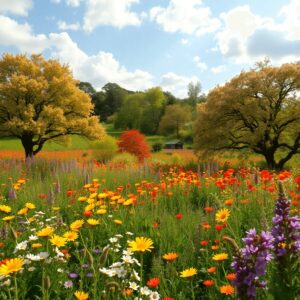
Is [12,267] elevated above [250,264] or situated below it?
below

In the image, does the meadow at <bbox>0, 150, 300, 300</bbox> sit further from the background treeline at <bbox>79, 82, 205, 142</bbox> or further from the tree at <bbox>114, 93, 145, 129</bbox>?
the tree at <bbox>114, 93, 145, 129</bbox>

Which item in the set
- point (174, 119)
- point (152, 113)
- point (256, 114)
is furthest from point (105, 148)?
point (152, 113)

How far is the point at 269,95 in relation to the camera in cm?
1847

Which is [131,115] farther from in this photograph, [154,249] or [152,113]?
[154,249]

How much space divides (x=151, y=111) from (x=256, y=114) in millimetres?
55009

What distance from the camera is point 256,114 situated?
59.3 feet

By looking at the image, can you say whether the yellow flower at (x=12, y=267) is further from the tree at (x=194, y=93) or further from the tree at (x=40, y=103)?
the tree at (x=194, y=93)

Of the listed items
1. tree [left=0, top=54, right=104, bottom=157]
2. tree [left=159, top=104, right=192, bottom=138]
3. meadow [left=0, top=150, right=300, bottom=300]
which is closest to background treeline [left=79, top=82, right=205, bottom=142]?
tree [left=159, top=104, right=192, bottom=138]

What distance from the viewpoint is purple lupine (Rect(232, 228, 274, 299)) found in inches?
59.1

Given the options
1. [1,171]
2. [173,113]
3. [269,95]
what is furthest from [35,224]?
[173,113]

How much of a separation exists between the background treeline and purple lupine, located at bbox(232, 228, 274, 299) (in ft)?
194

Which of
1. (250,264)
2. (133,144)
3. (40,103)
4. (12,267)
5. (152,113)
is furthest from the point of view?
(152,113)

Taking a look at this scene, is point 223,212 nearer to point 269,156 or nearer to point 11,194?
point 11,194

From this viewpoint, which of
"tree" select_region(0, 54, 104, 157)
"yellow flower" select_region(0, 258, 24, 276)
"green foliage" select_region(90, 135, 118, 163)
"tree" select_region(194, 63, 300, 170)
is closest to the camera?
"yellow flower" select_region(0, 258, 24, 276)
